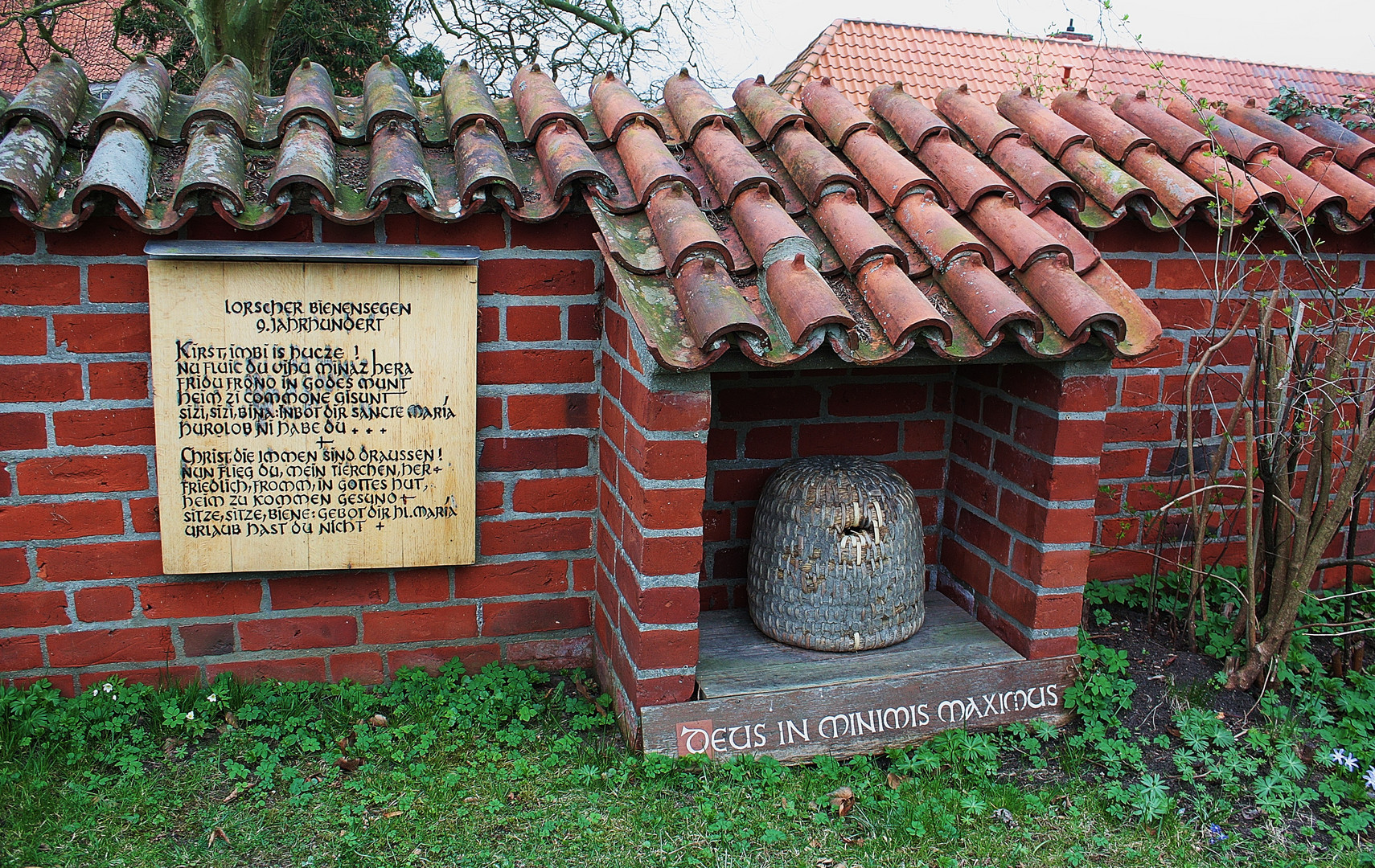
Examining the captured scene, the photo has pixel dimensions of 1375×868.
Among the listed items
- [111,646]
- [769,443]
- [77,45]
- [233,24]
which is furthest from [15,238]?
[77,45]

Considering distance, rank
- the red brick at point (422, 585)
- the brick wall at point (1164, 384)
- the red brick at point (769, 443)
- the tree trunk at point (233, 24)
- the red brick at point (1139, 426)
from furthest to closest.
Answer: the tree trunk at point (233, 24), the red brick at point (1139, 426), the brick wall at point (1164, 384), the red brick at point (769, 443), the red brick at point (422, 585)

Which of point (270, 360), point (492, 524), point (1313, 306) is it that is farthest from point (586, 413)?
point (1313, 306)

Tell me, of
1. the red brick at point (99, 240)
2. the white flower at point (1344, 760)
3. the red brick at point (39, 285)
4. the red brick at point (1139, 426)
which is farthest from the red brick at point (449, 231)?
the white flower at point (1344, 760)

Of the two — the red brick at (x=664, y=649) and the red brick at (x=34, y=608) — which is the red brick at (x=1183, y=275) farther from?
the red brick at (x=34, y=608)

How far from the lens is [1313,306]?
373 centimetres

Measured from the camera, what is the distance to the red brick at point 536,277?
2975mm

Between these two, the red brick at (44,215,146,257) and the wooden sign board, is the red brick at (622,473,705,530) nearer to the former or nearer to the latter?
the wooden sign board

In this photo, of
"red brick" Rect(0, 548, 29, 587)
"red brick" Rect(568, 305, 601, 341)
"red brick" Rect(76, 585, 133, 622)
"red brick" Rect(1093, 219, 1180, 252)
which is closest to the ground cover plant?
"red brick" Rect(76, 585, 133, 622)

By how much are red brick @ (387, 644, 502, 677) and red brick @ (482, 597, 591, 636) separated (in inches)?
2.8

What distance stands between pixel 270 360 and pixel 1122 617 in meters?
3.22

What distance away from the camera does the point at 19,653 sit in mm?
2945

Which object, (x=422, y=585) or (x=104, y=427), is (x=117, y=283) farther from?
(x=422, y=585)

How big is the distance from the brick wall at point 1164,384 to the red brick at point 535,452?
208 centimetres

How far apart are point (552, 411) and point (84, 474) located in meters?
1.43
